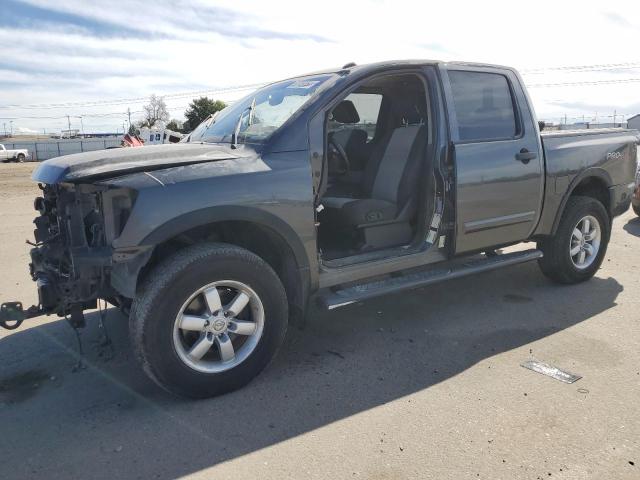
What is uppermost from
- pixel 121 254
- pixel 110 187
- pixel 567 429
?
pixel 110 187

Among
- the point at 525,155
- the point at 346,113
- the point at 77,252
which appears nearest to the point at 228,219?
the point at 77,252

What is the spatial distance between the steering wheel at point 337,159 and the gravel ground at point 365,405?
129cm

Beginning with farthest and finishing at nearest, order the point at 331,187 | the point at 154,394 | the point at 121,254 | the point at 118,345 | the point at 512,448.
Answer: the point at 331,187 < the point at 118,345 < the point at 154,394 < the point at 121,254 < the point at 512,448

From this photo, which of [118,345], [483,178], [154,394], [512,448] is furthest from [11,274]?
[512,448]

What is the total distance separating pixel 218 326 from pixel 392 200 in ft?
6.54

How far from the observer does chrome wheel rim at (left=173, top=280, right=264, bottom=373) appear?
324 centimetres

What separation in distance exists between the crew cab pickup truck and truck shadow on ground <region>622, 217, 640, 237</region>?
318cm

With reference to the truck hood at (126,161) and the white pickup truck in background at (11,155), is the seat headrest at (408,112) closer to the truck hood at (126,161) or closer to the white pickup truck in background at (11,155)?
the truck hood at (126,161)

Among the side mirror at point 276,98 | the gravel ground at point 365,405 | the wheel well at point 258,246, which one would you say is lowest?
the gravel ground at point 365,405

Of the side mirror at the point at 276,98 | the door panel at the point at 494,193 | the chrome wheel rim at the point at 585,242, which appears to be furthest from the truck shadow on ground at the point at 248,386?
the side mirror at the point at 276,98

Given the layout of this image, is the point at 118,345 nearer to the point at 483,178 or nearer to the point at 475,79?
the point at 483,178

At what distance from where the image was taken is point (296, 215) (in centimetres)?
350

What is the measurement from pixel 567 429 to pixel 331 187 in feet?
9.77

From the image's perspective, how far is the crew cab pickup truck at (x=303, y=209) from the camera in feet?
10.3
